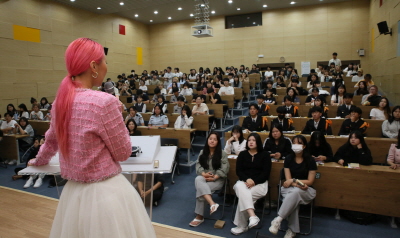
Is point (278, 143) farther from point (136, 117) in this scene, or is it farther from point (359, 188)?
point (136, 117)

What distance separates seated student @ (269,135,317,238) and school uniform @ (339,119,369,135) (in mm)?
1841

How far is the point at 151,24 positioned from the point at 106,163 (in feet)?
55.2

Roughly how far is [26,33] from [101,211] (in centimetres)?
1116

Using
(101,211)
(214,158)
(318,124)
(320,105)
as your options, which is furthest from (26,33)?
(101,211)

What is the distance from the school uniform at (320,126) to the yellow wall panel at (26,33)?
32.1 feet

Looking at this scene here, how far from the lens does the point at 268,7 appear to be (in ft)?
45.5

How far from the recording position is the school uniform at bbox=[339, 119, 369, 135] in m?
4.75

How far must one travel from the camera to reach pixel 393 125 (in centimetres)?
461

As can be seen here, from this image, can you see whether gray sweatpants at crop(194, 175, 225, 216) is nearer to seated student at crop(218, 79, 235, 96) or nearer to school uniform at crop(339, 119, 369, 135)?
school uniform at crop(339, 119, 369, 135)

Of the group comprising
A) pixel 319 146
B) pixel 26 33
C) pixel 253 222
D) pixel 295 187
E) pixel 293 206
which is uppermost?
pixel 26 33

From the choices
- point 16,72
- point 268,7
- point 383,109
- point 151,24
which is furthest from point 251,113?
point 151,24

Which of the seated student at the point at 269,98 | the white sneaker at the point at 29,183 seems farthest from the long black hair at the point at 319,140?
the white sneaker at the point at 29,183

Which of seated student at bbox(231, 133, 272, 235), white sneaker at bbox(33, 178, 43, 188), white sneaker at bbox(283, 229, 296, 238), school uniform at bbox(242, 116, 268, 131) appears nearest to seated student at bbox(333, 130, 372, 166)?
seated student at bbox(231, 133, 272, 235)

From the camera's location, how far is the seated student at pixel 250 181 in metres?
3.17
